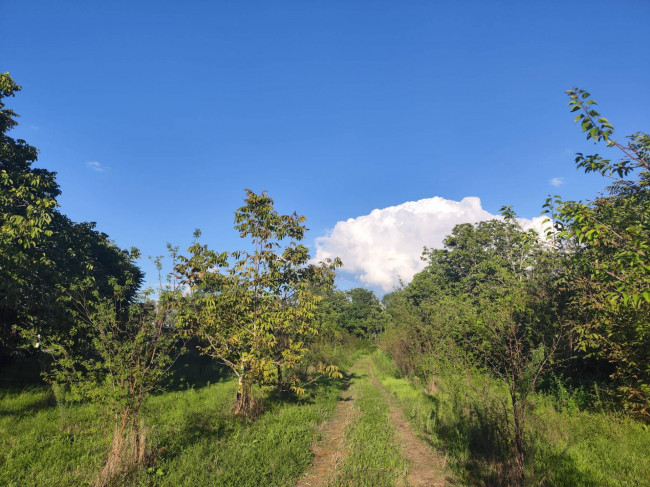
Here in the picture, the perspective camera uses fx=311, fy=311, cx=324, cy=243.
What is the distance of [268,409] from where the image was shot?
1127 centimetres

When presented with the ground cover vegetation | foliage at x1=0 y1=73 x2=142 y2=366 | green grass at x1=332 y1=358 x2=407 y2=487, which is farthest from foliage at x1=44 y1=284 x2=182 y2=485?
green grass at x1=332 y1=358 x2=407 y2=487

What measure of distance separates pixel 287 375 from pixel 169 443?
7.71m

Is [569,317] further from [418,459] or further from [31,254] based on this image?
[31,254]

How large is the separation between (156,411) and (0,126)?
44.9 feet

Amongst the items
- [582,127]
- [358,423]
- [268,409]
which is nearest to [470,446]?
[358,423]

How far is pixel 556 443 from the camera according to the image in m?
7.54

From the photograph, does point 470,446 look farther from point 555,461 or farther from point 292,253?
point 292,253

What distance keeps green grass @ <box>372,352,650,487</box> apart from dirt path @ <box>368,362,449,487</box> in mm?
328

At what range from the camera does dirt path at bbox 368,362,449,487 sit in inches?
264

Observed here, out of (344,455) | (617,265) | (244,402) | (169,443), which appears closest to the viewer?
(617,265)

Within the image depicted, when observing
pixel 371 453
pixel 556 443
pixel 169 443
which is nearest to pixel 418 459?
pixel 371 453

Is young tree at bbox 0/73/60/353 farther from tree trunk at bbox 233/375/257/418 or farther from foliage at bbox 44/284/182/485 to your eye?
tree trunk at bbox 233/375/257/418

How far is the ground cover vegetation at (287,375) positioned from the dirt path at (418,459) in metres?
0.09

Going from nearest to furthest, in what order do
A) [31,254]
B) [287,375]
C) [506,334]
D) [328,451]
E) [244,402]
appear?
[328,451], [506,334], [244,402], [31,254], [287,375]
